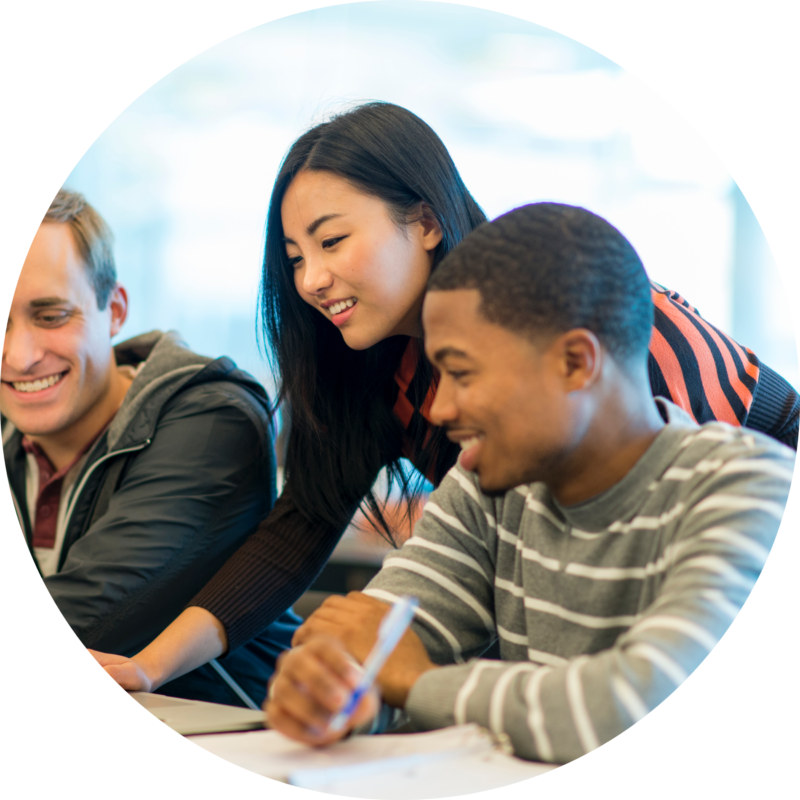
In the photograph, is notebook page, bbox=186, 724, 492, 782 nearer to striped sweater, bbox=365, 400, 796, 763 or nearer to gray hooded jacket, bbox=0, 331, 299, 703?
striped sweater, bbox=365, 400, 796, 763

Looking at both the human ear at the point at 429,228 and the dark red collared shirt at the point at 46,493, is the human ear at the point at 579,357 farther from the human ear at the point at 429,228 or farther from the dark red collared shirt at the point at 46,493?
the dark red collared shirt at the point at 46,493

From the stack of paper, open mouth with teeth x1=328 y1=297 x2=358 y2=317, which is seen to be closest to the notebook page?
the stack of paper

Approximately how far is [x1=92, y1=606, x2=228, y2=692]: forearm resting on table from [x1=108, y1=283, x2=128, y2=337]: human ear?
0.35 metres

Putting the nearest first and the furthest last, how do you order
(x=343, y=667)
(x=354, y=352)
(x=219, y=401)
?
(x=343, y=667)
(x=354, y=352)
(x=219, y=401)

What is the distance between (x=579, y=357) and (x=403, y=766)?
0.30m

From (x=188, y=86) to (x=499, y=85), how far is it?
1.05 ft

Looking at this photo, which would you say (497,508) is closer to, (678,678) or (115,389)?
(678,678)

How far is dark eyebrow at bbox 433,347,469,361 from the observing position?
1.74 feet

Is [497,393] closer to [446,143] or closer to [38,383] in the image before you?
[446,143]

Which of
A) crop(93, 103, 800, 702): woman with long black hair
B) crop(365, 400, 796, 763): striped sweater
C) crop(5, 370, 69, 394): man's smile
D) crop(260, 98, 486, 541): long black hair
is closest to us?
crop(365, 400, 796, 763): striped sweater

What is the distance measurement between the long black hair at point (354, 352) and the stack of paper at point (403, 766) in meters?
0.29

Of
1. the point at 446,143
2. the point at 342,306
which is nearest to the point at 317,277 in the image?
the point at 342,306

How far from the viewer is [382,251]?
74 cm

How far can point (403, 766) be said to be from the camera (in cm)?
53
